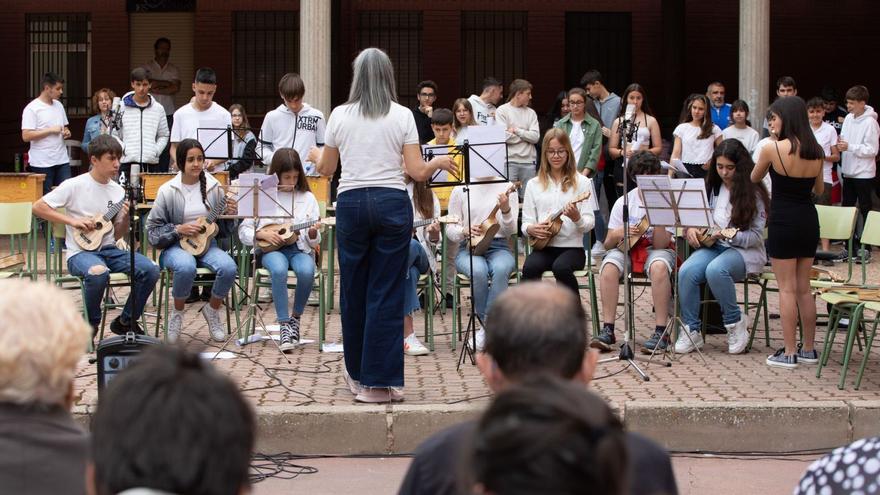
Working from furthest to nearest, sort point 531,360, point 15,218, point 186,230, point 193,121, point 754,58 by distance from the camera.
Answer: point 754,58, point 193,121, point 15,218, point 186,230, point 531,360

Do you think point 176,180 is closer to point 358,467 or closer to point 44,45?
point 358,467

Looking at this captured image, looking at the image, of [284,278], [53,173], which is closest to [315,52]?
[53,173]

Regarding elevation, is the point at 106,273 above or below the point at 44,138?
below

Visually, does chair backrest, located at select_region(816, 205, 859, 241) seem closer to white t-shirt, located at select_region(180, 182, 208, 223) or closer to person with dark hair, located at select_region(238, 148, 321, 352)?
person with dark hair, located at select_region(238, 148, 321, 352)

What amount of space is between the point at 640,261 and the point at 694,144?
4361 mm

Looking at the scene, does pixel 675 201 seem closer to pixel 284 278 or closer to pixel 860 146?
pixel 284 278

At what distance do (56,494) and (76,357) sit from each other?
0.31 meters

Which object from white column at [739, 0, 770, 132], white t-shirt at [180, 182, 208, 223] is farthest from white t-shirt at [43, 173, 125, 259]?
white column at [739, 0, 770, 132]

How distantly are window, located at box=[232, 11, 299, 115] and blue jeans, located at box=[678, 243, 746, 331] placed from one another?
40.7 ft

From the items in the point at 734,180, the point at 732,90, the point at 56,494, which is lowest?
the point at 56,494

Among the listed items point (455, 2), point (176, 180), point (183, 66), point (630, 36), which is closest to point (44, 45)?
point (183, 66)

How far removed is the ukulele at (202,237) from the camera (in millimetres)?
10008

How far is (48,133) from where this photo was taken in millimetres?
15336

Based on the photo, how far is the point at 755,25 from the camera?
1650 cm
